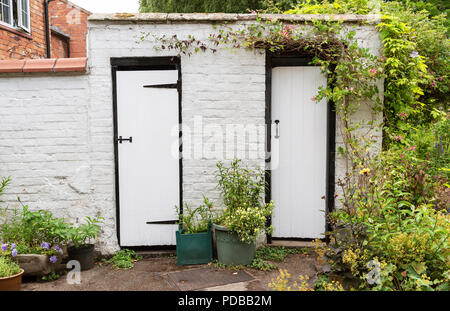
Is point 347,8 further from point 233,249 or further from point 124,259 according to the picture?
point 124,259

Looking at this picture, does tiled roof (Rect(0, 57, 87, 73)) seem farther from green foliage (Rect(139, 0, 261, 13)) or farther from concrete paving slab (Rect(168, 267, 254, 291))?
green foliage (Rect(139, 0, 261, 13))

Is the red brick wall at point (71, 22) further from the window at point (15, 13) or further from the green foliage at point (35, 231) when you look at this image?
the green foliage at point (35, 231)

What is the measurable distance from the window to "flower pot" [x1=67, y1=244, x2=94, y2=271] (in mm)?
4749

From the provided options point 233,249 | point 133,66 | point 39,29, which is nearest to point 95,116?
point 133,66

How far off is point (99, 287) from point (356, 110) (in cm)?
348

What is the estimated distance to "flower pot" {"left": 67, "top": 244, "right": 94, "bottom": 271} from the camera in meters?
4.22

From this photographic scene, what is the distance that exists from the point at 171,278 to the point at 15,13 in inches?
246

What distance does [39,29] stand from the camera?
8.23m

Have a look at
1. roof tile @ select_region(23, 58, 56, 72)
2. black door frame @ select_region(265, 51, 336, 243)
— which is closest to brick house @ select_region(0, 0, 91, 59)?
roof tile @ select_region(23, 58, 56, 72)

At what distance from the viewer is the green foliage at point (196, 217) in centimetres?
445

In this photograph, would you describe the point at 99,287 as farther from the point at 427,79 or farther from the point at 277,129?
the point at 427,79

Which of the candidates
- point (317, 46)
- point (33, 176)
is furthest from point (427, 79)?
point (33, 176)

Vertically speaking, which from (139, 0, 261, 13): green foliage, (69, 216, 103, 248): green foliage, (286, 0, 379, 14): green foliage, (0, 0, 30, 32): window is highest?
(139, 0, 261, 13): green foliage

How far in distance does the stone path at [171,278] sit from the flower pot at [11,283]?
7.7 inches
